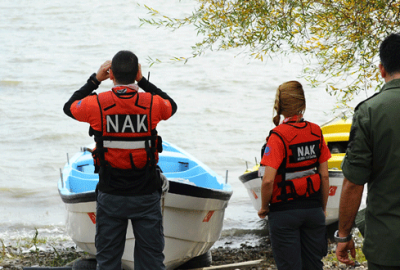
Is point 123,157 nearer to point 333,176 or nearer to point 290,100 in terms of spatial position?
point 290,100

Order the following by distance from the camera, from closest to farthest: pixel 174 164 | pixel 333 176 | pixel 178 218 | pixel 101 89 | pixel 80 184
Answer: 1. pixel 178 218
2. pixel 80 184
3. pixel 333 176
4. pixel 174 164
5. pixel 101 89

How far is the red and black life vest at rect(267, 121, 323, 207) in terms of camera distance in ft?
11.5

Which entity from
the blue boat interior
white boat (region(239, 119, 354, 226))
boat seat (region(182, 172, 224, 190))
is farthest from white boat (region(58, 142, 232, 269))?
white boat (region(239, 119, 354, 226))

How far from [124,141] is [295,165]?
45.7 inches

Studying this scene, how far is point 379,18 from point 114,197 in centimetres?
292

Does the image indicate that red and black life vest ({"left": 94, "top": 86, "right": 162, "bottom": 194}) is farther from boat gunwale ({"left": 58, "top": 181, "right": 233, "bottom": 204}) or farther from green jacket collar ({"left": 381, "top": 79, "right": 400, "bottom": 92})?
green jacket collar ({"left": 381, "top": 79, "right": 400, "bottom": 92})

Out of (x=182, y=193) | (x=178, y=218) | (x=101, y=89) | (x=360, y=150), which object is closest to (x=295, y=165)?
(x=360, y=150)

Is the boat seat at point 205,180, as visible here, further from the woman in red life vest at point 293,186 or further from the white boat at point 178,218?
the woman in red life vest at point 293,186

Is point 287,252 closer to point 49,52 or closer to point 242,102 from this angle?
point 242,102

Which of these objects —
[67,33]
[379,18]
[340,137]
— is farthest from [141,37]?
[379,18]

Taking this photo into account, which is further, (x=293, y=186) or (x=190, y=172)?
(x=190, y=172)

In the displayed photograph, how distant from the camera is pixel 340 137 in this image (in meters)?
8.30

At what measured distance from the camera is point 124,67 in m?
3.69

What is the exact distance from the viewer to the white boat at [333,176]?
23.2 ft
